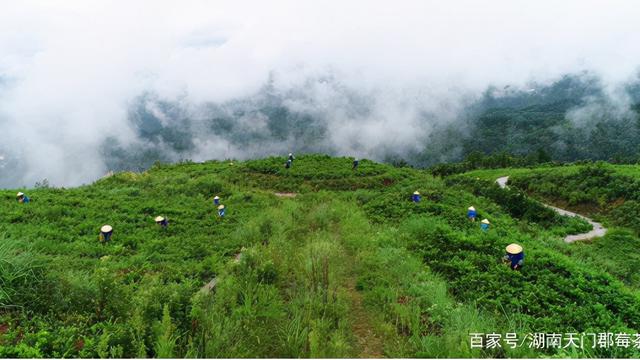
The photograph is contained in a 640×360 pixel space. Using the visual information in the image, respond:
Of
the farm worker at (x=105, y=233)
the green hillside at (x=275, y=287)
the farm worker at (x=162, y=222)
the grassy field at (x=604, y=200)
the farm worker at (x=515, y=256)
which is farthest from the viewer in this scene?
the grassy field at (x=604, y=200)

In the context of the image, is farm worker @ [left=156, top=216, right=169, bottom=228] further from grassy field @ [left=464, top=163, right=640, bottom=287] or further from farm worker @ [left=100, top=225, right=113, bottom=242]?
grassy field @ [left=464, top=163, right=640, bottom=287]

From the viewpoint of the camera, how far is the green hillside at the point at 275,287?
569 cm

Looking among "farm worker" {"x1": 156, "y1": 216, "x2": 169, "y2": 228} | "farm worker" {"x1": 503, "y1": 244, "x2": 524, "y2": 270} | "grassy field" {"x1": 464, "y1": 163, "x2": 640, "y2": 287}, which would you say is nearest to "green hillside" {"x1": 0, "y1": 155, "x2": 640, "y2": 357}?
"farm worker" {"x1": 503, "y1": 244, "x2": 524, "y2": 270}

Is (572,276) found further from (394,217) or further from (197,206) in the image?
(197,206)

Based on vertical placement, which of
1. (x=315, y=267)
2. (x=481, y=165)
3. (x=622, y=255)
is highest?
(x=481, y=165)

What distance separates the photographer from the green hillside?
569 centimetres

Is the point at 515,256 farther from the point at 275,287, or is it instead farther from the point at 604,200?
the point at 604,200

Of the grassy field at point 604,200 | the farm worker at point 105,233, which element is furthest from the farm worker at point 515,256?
the farm worker at point 105,233

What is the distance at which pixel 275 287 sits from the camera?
813cm

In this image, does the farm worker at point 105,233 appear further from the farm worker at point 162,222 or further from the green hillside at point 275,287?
the farm worker at point 162,222

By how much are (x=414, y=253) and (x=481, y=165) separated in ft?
248

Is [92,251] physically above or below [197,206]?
below

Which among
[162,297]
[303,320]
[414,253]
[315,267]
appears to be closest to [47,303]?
[162,297]

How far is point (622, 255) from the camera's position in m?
20.4
